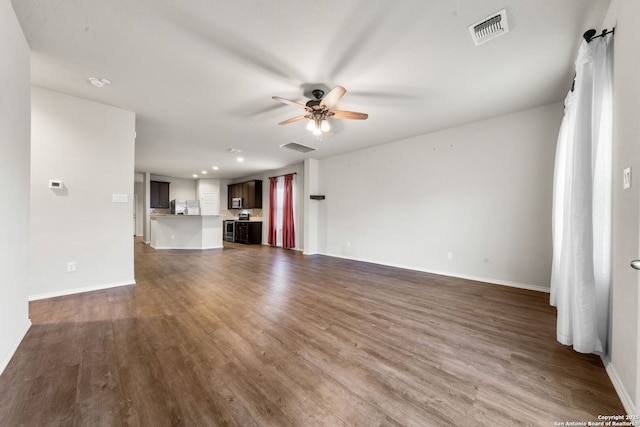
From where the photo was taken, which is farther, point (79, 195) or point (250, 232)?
point (250, 232)

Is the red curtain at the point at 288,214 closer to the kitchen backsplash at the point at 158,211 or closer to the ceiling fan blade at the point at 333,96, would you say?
the ceiling fan blade at the point at 333,96

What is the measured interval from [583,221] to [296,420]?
7.74ft

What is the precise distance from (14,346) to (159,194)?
28.2 ft

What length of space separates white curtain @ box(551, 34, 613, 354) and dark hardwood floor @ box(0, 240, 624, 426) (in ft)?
1.01

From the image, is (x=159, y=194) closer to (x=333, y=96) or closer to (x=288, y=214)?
(x=288, y=214)

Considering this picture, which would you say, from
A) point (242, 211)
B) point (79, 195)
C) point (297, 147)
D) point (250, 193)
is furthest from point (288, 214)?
point (79, 195)

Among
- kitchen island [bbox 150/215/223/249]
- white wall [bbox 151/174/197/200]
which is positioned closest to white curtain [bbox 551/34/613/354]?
kitchen island [bbox 150/215/223/249]

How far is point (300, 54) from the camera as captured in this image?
224cm

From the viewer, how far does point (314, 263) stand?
5.34 meters

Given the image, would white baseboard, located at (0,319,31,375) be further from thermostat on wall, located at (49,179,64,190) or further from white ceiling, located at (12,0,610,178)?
white ceiling, located at (12,0,610,178)

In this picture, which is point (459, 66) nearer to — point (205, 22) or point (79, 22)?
point (205, 22)

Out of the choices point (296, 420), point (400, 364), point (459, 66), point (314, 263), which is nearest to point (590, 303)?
point (400, 364)

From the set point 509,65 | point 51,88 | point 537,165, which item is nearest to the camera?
point 509,65

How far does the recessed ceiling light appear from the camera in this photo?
2.65 meters
